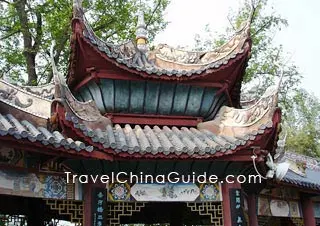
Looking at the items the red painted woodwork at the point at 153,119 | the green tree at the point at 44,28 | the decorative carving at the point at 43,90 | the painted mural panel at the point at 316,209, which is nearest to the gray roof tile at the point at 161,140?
the red painted woodwork at the point at 153,119

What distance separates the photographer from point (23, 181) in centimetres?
553

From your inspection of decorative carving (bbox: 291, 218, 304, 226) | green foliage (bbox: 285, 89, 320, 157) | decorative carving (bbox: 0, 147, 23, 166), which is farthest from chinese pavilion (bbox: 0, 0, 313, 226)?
green foliage (bbox: 285, 89, 320, 157)

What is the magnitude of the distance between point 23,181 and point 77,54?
8.68 feet

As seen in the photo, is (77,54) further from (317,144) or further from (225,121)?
(317,144)

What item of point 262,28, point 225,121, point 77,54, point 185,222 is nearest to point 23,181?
point 77,54

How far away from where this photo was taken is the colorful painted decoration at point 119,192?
6.23 metres

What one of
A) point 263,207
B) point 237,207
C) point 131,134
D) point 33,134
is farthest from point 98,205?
point 263,207

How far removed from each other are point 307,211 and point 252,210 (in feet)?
6.86

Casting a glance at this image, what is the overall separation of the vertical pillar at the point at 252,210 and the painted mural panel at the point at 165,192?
1.06 metres

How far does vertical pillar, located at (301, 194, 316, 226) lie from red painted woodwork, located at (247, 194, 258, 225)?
75.6 inches

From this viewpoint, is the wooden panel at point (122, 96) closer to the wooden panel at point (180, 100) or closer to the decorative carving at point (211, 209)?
the wooden panel at point (180, 100)

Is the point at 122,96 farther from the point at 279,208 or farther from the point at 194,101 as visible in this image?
→ the point at 279,208

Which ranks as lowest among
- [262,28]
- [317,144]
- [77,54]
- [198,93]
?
[198,93]

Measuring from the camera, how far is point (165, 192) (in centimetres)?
642
